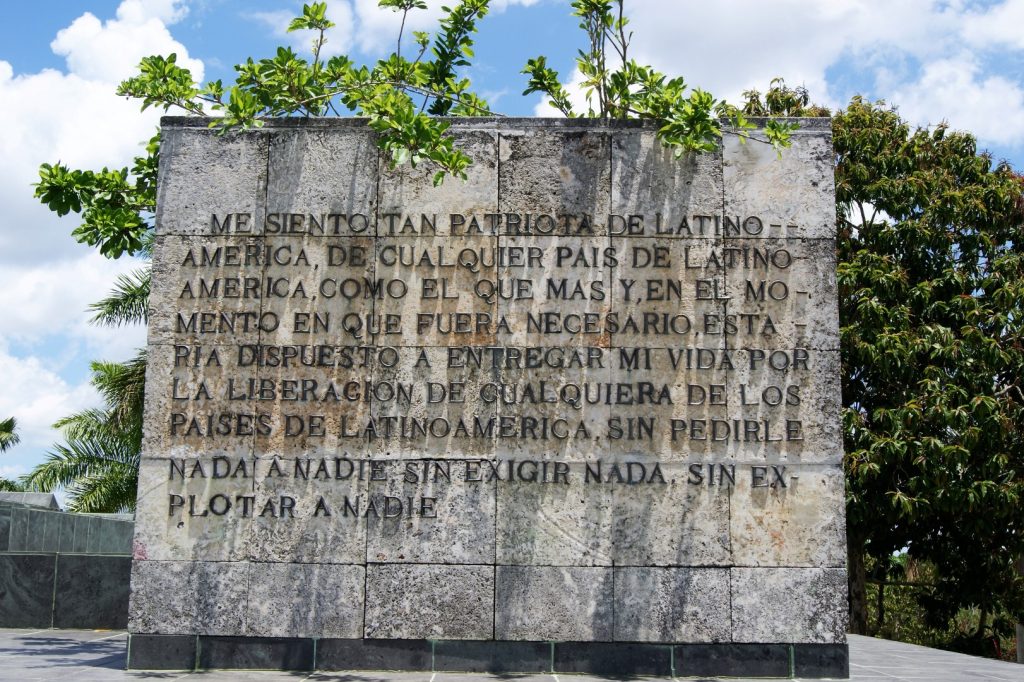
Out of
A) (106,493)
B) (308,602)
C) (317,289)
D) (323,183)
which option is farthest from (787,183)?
(106,493)

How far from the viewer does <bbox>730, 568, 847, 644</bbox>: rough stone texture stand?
340 inches

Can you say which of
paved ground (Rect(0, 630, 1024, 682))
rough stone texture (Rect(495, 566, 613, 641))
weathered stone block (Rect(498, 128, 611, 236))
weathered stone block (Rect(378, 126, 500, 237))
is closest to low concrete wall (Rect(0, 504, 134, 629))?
paved ground (Rect(0, 630, 1024, 682))

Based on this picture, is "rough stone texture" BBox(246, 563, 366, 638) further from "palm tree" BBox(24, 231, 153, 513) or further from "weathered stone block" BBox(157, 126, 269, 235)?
"palm tree" BBox(24, 231, 153, 513)

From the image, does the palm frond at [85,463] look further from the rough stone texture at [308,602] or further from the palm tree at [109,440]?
the rough stone texture at [308,602]

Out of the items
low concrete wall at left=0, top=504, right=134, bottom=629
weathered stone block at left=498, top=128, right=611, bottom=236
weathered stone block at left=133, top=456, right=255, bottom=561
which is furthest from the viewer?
low concrete wall at left=0, top=504, right=134, bottom=629

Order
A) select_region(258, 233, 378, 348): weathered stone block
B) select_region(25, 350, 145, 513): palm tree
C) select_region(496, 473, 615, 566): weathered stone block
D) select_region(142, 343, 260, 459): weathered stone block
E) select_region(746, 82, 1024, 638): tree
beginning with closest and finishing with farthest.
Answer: select_region(496, 473, 615, 566): weathered stone block → select_region(142, 343, 260, 459): weathered stone block → select_region(258, 233, 378, 348): weathered stone block → select_region(746, 82, 1024, 638): tree → select_region(25, 350, 145, 513): palm tree

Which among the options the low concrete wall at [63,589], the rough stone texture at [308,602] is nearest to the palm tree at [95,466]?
the low concrete wall at [63,589]

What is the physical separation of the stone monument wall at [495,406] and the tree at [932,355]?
8039 millimetres

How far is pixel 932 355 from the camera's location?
55.0 feet

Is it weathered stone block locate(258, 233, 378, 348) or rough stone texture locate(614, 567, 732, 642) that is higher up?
weathered stone block locate(258, 233, 378, 348)

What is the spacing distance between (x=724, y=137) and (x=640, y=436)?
2.90m

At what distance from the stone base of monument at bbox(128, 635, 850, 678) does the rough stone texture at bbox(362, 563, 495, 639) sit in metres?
0.09

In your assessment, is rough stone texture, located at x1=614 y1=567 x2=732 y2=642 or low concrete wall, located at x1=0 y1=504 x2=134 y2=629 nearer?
rough stone texture, located at x1=614 y1=567 x2=732 y2=642

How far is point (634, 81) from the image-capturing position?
9.48 m
